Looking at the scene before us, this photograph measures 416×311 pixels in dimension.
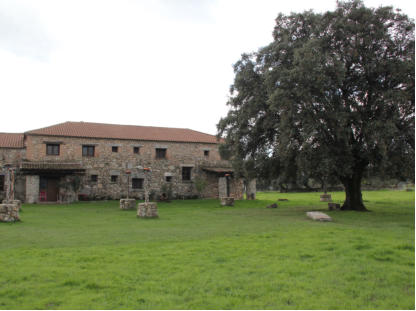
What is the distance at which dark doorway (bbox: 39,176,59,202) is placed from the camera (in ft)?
98.4

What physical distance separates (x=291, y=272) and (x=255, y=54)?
1834 cm

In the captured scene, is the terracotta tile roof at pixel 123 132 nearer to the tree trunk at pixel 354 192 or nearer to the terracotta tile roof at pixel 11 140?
the terracotta tile roof at pixel 11 140

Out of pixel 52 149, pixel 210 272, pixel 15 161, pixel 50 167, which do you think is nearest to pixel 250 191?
pixel 50 167

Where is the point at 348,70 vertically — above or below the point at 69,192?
above

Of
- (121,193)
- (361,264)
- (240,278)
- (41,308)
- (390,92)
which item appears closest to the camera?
(41,308)

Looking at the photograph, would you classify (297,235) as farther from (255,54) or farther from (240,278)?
(255,54)

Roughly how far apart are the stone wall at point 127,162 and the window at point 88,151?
0.33 m

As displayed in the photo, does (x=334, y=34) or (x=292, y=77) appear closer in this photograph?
(x=292, y=77)

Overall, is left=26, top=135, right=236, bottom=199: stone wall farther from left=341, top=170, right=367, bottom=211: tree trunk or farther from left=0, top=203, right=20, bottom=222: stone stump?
left=341, top=170, right=367, bottom=211: tree trunk

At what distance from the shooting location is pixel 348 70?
19.4 metres

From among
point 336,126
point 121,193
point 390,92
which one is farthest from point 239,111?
point 121,193

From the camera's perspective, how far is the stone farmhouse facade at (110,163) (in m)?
29.8

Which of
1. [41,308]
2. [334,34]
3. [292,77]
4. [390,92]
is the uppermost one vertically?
[334,34]

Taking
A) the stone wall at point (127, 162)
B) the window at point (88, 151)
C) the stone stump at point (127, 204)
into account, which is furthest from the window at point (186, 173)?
the stone stump at point (127, 204)
